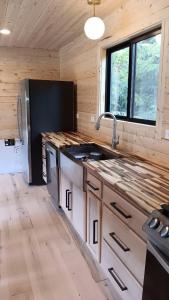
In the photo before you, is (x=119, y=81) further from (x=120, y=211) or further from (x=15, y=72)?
(x=15, y=72)

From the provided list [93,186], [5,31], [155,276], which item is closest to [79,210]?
[93,186]

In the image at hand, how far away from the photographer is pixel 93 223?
1983mm

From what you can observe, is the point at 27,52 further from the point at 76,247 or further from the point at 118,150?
the point at 76,247

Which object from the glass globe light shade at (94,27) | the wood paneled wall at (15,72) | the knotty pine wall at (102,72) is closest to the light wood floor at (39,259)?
the knotty pine wall at (102,72)

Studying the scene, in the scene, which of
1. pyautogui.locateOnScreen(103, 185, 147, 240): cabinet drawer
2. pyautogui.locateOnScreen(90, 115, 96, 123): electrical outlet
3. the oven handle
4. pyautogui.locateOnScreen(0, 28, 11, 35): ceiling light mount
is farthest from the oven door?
pyautogui.locateOnScreen(0, 28, 11, 35): ceiling light mount

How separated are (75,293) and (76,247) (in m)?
0.58

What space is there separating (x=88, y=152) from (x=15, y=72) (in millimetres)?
2526

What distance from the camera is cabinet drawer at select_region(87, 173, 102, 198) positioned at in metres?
1.82

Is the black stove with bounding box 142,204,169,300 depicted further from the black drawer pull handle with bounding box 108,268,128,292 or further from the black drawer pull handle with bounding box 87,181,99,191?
the black drawer pull handle with bounding box 87,181,99,191

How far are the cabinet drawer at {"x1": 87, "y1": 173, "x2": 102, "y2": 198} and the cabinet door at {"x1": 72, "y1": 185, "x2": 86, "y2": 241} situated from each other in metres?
0.19

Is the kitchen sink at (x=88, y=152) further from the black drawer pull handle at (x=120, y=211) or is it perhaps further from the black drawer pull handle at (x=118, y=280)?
the black drawer pull handle at (x=118, y=280)

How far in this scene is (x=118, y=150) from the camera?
2592mm

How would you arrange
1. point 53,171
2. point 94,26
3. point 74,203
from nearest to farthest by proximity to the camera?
point 94,26
point 74,203
point 53,171

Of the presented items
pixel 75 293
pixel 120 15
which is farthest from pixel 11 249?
pixel 120 15
